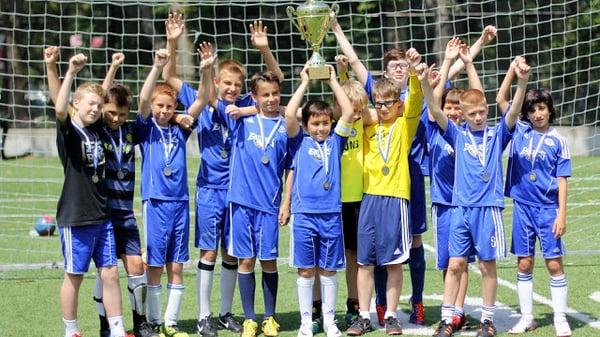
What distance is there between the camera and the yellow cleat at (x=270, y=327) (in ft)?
23.4

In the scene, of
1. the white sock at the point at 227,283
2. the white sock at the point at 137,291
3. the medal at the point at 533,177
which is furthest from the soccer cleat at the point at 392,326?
the white sock at the point at 137,291

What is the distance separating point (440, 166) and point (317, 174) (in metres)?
0.93

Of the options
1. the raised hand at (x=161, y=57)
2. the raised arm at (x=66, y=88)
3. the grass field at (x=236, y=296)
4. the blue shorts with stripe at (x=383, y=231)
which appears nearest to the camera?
the raised arm at (x=66, y=88)

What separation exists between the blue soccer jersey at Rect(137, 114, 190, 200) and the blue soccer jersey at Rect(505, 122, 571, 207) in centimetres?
228

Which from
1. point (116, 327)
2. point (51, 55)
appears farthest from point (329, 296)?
point (51, 55)

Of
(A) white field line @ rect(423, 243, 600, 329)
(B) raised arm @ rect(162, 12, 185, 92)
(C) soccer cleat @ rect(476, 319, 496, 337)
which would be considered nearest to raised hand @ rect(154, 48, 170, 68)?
(B) raised arm @ rect(162, 12, 185, 92)

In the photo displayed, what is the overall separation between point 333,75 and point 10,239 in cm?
625

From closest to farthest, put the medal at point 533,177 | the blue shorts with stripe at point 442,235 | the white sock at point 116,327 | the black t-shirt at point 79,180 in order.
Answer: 1. the black t-shirt at point 79,180
2. the white sock at point 116,327
3. the medal at point 533,177
4. the blue shorts with stripe at point 442,235

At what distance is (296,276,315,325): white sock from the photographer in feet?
23.2

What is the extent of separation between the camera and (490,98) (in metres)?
18.0

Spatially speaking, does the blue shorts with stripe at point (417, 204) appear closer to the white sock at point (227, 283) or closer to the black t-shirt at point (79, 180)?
the white sock at point (227, 283)

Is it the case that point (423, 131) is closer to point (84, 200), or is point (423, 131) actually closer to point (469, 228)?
point (469, 228)

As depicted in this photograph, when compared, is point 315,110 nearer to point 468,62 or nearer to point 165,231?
point 468,62

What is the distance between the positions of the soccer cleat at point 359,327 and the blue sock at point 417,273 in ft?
1.79
